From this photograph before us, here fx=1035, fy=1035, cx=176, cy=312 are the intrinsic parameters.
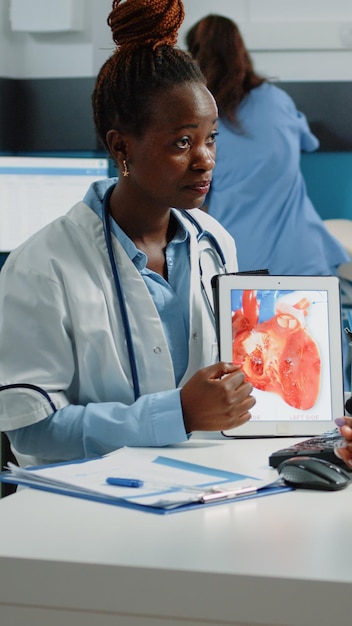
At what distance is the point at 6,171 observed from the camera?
12.3 ft

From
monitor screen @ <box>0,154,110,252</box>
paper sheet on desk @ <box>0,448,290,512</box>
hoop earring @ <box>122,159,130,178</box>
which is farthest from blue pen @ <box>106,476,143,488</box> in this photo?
monitor screen @ <box>0,154,110,252</box>

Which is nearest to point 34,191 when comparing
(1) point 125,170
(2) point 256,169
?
(2) point 256,169

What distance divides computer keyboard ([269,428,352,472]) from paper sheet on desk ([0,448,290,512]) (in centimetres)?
6

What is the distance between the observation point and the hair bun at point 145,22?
5.21 feet

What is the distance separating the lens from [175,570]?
0.83 m

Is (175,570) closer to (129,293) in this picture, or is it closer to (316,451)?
(316,451)

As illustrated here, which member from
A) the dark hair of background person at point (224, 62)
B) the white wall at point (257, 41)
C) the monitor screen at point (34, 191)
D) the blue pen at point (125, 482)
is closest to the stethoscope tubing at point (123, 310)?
the blue pen at point (125, 482)

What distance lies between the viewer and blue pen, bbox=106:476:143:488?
1.11m

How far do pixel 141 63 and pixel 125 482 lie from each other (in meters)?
0.75

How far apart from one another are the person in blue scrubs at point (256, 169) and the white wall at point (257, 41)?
60 cm

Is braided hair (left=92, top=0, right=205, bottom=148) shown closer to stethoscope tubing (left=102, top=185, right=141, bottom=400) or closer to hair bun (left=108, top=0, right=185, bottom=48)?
hair bun (left=108, top=0, right=185, bottom=48)

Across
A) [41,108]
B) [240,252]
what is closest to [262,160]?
[240,252]

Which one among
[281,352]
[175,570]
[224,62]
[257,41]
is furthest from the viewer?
[257,41]

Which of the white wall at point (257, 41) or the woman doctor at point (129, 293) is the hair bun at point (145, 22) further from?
the white wall at point (257, 41)
